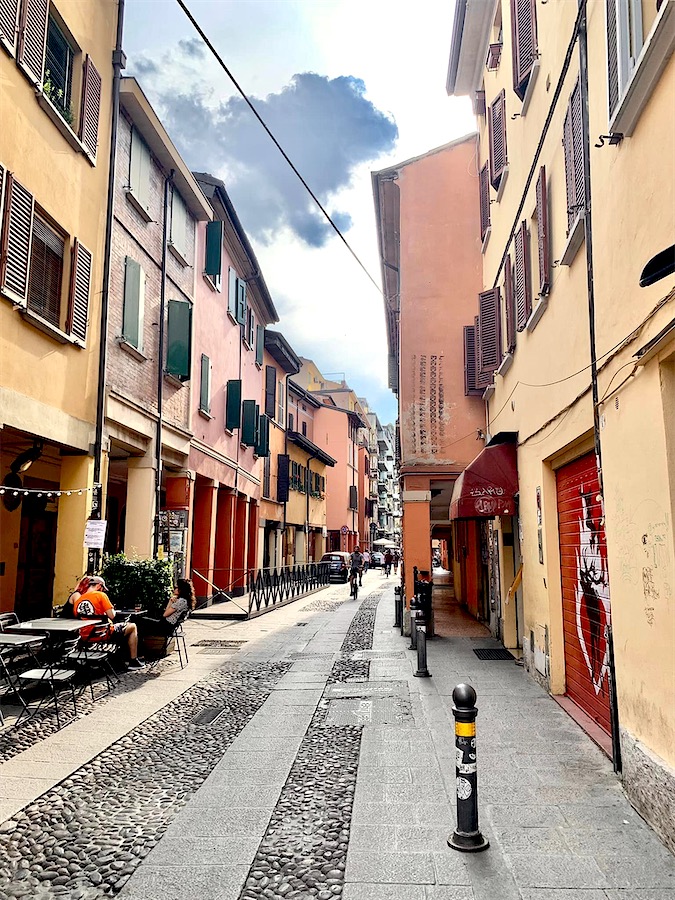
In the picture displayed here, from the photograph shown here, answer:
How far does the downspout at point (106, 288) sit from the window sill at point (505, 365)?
653 cm

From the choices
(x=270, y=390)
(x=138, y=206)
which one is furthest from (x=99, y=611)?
(x=270, y=390)

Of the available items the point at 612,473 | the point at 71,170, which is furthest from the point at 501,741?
the point at 71,170

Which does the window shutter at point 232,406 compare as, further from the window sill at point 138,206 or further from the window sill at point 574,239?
the window sill at point 574,239

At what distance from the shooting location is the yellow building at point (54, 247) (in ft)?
28.7

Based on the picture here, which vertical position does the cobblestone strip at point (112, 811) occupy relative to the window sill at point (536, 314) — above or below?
below

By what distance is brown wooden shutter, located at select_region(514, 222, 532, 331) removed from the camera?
8969mm

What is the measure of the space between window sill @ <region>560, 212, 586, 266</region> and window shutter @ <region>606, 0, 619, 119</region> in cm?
104

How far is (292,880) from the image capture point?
379 cm

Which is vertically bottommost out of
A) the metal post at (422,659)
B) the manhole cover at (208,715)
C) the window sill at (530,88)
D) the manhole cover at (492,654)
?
the manhole cover at (208,715)

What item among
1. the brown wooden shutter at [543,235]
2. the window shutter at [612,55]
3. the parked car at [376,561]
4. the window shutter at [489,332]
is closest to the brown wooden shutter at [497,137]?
the window shutter at [489,332]

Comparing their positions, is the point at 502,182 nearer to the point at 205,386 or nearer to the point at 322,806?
the point at 205,386

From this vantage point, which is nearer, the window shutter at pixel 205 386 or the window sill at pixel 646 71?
the window sill at pixel 646 71

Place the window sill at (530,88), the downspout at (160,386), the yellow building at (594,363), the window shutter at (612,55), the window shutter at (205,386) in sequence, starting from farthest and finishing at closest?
the window shutter at (205,386) < the downspout at (160,386) < the window sill at (530,88) < the window shutter at (612,55) < the yellow building at (594,363)

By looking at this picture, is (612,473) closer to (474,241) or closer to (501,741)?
(501,741)
